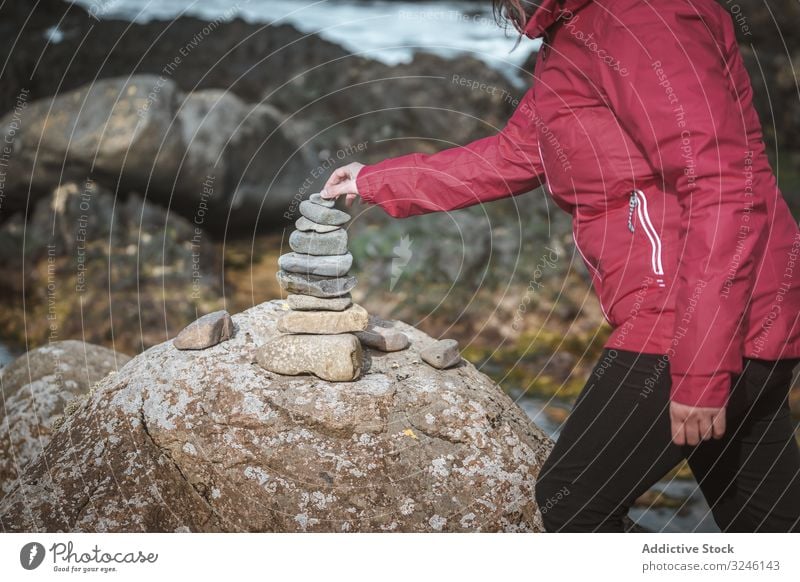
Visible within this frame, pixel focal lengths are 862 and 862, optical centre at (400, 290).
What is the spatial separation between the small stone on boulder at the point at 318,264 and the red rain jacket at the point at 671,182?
0.98 metres

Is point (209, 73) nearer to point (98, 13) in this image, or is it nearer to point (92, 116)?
point (98, 13)

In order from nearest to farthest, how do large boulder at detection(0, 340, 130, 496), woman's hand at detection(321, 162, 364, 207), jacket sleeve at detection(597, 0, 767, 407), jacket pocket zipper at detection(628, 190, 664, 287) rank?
jacket sleeve at detection(597, 0, 767, 407), jacket pocket zipper at detection(628, 190, 664, 287), woman's hand at detection(321, 162, 364, 207), large boulder at detection(0, 340, 130, 496)

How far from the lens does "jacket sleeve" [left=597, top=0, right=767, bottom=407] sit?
2.31m

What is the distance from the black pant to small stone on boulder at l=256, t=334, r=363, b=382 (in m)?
1.00

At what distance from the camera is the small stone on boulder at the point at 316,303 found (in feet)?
11.7

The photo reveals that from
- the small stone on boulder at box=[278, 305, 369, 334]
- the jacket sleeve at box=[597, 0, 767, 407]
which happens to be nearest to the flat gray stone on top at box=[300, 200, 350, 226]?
the small stone on boulder at box=[278, 305, 369, 334]

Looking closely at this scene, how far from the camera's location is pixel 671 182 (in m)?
2.47

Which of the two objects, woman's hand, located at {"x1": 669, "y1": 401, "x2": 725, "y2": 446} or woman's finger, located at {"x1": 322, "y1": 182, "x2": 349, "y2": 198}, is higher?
woman's finger, located at {"x1": 322, "y1": 182, "x2": 349, "y2": 198}

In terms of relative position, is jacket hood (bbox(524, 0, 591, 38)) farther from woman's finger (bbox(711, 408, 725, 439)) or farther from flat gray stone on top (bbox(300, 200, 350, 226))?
woman's finger (bbox(711, 408, 725, 439))

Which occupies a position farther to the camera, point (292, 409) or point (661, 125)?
point (292, 409)

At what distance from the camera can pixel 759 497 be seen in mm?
2795

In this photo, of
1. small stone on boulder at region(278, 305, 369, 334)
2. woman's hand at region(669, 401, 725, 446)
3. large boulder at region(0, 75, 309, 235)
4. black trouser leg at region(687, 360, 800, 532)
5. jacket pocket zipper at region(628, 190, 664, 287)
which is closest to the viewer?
woman's hand at region(669, 401, 725, 446)
